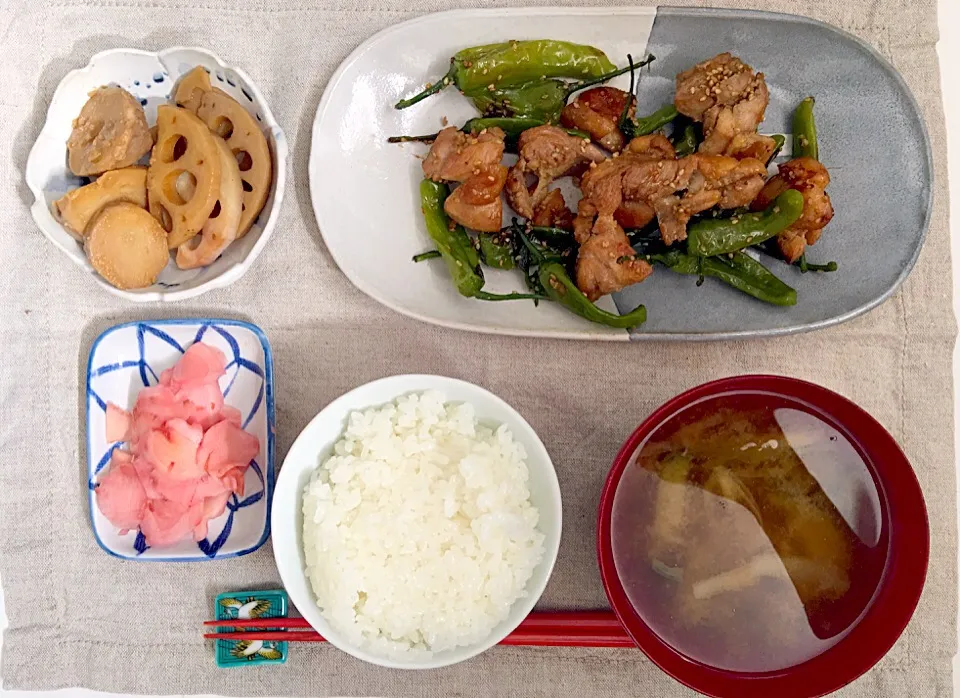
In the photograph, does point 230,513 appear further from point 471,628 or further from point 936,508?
point 936,508

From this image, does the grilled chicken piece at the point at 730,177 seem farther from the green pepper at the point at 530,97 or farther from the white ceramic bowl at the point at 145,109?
the white ceramic bowl at the point at 145,109

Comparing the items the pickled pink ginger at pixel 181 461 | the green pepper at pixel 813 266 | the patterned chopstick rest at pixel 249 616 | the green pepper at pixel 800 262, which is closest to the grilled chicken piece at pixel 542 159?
the green pepper at pixel 800 262

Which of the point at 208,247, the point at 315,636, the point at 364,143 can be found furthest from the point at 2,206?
the point at 315,636

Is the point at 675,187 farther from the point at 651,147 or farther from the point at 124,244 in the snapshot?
the point at 124,244

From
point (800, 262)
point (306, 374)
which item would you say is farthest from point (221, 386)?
point (800, 262)

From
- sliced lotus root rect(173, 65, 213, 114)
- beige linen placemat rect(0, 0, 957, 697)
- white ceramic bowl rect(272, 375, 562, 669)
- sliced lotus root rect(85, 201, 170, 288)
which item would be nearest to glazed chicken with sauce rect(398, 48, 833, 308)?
beige linen placemat rect(0, 0, 957, 697)
